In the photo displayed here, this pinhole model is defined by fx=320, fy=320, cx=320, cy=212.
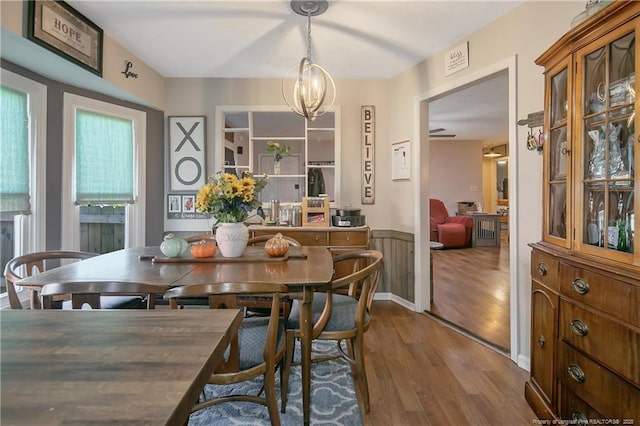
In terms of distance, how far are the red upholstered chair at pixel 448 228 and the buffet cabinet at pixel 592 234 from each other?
5.68 metres

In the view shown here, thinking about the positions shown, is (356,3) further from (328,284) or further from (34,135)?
(34,135)

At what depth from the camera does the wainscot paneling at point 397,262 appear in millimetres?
3545

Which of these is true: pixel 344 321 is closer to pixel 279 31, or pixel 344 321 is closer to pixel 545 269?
pixel 545 269

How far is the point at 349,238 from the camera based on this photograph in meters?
3.45

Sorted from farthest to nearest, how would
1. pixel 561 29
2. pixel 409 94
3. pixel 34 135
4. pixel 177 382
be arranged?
pixel 409 94 < pixel 34 135 < pixel 561 29 < pixel 177 382

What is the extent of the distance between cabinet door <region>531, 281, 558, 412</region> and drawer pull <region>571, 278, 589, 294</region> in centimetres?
14

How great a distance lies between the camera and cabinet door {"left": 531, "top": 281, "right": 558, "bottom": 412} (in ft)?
5.32

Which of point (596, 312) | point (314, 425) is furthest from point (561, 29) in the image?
point (314, 425)

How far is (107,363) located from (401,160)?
3402 millimetres

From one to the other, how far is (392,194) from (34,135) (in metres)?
3.41

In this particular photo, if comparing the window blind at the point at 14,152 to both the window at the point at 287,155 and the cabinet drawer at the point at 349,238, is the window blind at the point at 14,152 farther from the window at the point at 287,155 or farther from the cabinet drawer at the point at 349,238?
the cabinet drawer at the point at 349,238

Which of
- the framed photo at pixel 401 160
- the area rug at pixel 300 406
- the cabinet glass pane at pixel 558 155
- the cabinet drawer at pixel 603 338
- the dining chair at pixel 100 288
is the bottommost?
the area rug at pixel 300 406

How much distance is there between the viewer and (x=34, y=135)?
2.56 meters

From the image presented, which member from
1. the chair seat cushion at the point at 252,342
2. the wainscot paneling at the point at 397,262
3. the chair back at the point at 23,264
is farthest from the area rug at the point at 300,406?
the wainscot paneling at the point at 397,262
